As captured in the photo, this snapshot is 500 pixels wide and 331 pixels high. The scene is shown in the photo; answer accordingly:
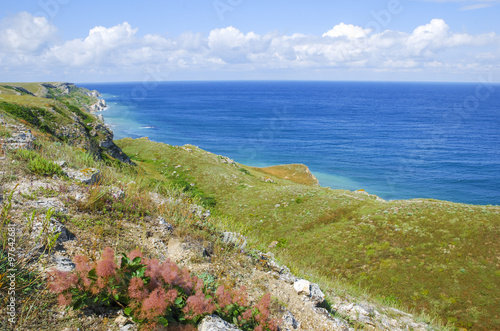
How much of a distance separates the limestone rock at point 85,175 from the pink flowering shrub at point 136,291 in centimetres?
542

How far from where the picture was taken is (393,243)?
25500 mm

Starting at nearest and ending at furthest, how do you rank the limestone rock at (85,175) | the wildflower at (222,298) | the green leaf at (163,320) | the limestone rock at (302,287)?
the green leaf at (163,320) → the wildflower at (222,298) → the limestone rock at (302,287) → the limestone rock at (85,175)

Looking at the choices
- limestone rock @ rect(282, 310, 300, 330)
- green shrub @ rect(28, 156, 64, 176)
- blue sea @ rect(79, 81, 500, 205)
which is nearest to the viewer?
limestone rock @ rect(282, 310, 300, 330)

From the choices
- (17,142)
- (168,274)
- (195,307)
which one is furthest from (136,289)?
(17,142)

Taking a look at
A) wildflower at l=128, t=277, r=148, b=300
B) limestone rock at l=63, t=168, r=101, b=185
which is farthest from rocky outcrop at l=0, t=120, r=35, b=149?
wildflower at l=128, t=277, r=148, b=300

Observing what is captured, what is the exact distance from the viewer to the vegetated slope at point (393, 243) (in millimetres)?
19516

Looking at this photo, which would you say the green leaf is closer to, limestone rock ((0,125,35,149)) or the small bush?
the small bush

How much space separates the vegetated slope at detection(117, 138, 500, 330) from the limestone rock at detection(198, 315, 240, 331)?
8122 mm

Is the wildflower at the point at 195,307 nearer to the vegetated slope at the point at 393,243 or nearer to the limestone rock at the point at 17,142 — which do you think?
the vegetated slope at the point at 393,243

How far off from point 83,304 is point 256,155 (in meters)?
106

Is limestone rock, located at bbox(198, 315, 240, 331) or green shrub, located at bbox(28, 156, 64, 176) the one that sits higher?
green shrub, located at bbox(28, 156, 64, 176)

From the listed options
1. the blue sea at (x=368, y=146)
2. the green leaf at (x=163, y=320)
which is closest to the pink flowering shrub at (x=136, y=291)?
the green leaf at (x=163, y=320)

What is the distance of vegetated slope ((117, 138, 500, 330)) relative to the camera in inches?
768

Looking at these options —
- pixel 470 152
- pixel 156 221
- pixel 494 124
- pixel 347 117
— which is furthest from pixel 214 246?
pixel 494 124
